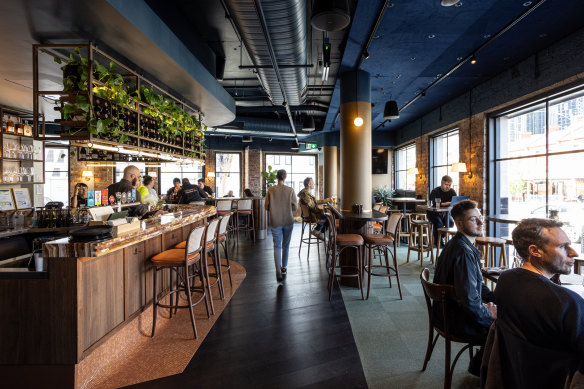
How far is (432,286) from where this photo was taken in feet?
6.50

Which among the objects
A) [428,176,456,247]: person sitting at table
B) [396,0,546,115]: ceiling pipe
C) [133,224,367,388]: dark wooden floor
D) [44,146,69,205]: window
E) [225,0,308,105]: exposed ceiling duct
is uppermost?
[396,0,546,115]: ceiling pipe

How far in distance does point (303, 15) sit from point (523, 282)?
346 cm

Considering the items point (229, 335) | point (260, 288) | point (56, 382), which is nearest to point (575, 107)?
point (260, 288)

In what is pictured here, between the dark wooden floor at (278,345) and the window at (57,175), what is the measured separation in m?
11.4

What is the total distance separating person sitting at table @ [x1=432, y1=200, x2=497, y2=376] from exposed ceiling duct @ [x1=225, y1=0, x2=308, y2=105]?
275cm

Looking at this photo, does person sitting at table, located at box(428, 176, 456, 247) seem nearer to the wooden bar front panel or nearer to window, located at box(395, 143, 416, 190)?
window, located at box(395, 143, 416, 190)

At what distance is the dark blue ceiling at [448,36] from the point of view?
147 inches

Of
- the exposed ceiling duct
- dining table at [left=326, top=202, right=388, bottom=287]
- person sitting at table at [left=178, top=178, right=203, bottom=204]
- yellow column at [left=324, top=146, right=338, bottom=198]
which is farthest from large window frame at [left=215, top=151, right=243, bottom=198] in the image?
dining table at [left=326, top=202, right=388, bottom=287]

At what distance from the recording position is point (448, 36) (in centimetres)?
438

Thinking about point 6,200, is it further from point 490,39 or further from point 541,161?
point 541,161

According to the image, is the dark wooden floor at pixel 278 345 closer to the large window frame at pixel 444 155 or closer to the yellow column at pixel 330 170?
the large window frame at pixel 444 155

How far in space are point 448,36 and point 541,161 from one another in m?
2.96

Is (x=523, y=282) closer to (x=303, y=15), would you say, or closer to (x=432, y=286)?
(x=432, y=286)

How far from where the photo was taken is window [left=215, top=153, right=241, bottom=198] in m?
14.3
